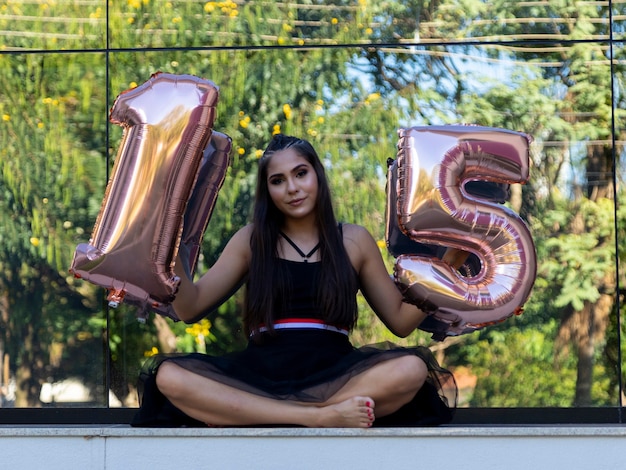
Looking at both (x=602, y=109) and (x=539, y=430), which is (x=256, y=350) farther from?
(x=602, y=109)

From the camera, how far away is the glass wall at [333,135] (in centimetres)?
462

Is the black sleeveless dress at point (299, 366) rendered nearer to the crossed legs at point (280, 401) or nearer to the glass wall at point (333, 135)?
the crossed legs at point (280, 401)

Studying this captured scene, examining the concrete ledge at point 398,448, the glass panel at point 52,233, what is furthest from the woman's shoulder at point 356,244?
the glass panel at point 52,233

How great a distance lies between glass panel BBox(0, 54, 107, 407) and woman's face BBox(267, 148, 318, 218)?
57.5 inches

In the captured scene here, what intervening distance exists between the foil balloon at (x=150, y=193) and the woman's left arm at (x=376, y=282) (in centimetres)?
61

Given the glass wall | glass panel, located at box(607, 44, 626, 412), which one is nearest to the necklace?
the glass wall

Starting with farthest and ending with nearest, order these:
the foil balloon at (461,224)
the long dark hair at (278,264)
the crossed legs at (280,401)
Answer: the long dark hair at (278,264) → the foil balloon at (461,224) → the crossed legs at (280,401)

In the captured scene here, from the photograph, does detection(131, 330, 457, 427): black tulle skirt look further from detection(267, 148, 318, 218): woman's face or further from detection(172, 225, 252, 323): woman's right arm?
detection(267, 148, 318, 218): woman's face

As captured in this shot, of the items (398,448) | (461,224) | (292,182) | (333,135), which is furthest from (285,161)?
(333,135)

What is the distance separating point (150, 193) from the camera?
3.31m

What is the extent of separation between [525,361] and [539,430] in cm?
156

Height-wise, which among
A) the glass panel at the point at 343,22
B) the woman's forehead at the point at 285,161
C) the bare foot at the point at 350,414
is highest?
the glass panel at the point at 343,22

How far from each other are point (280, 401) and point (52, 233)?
1.90m

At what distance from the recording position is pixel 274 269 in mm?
3564
